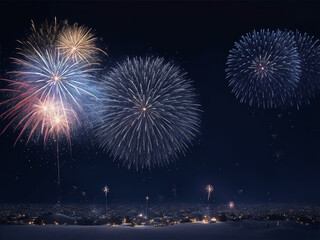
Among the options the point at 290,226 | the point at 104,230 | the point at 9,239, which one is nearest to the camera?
the point at 9,239

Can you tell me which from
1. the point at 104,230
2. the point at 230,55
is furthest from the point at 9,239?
the point at 230,55

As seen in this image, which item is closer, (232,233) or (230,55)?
(232,233)

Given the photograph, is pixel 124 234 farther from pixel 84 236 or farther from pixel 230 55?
pixel 230 55

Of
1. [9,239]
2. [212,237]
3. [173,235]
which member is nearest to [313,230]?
[212,237]

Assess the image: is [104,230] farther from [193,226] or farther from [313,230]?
[313,230]

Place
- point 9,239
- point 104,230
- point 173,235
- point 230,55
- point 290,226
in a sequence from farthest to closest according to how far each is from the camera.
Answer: point 230,55 < point 290,226 < point 104,230 < point 173,235 < point 9,239

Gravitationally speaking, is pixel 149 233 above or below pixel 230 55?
below
